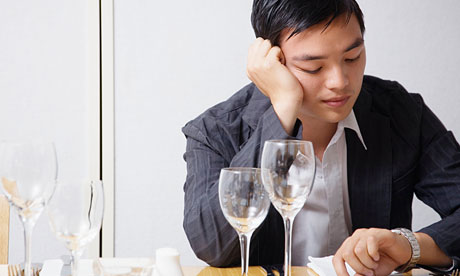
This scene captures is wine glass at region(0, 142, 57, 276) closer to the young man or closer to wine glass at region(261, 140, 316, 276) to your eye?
wine glass at region(261, 140, 316, 276)

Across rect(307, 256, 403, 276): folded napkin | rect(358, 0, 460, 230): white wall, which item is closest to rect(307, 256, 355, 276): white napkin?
rect(307, 256, 403, 276): folded napkin

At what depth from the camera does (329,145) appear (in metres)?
1.49

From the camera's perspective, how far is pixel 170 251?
1013 millimetres

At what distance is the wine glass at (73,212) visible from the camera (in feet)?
2.68

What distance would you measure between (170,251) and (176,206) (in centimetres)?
172

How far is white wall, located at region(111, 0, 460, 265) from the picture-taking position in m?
2.67

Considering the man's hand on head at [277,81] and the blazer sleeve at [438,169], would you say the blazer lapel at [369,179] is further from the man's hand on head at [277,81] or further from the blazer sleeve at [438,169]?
the man's hand on head at [277,81]

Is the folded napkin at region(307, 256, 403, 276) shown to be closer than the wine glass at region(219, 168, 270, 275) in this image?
No

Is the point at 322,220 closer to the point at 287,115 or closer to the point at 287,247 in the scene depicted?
the point at 287,115

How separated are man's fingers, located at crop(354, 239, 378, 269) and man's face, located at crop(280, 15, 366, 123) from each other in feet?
1.12

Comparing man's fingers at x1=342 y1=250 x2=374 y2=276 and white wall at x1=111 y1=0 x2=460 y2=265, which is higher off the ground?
white wall at x1=111 y1=0 x2=460 y2=265

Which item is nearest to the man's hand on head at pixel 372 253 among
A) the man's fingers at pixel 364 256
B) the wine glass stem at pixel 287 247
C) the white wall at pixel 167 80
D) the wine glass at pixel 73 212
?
the man's fingers at pixel 364 256

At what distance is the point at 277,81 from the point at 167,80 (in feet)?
4.56

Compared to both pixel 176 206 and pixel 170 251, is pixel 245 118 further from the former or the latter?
pixel 176 206
